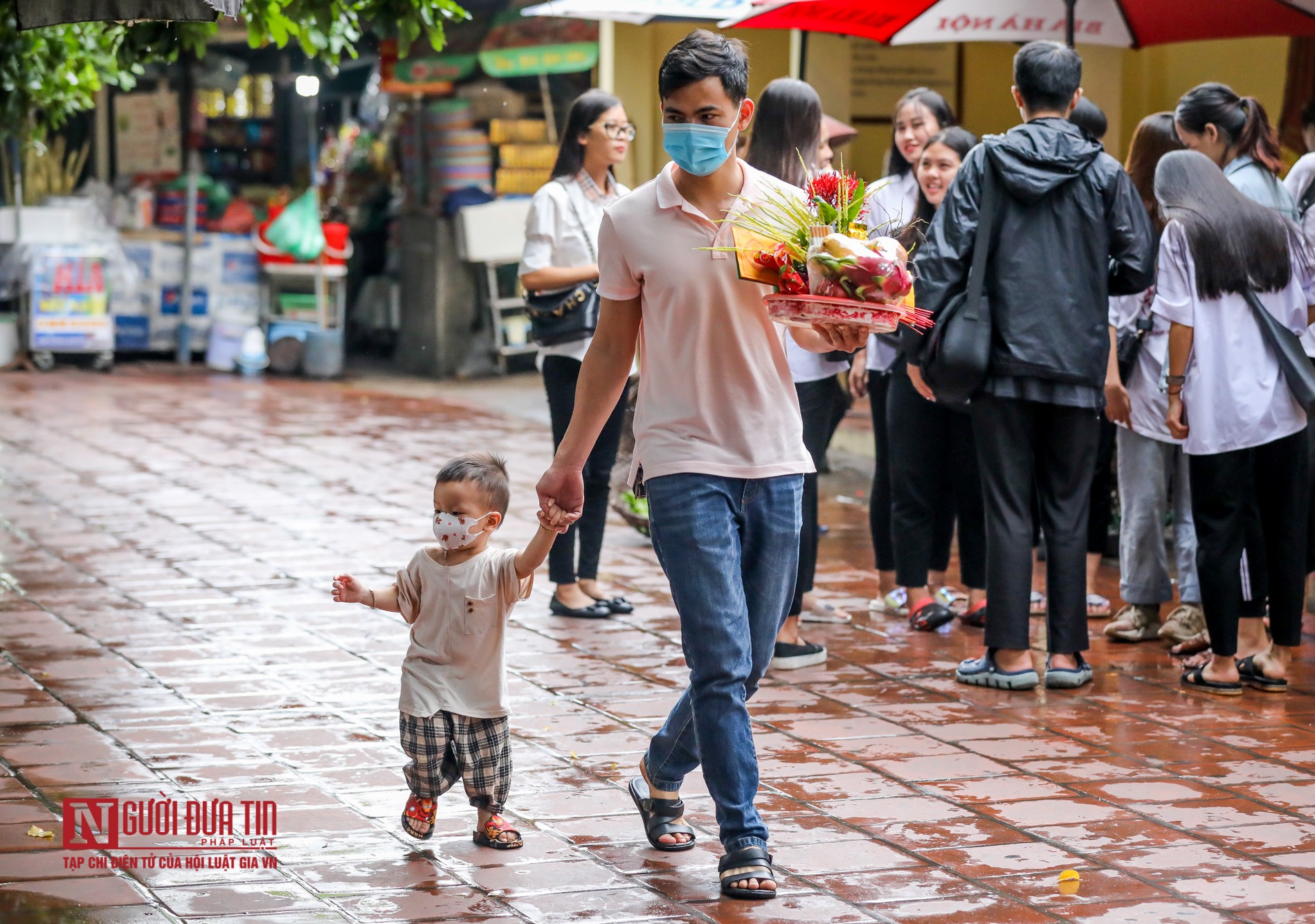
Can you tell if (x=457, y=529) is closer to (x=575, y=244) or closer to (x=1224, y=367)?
(x=575, y=244)

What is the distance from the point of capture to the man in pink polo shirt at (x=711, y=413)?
412 centimetres

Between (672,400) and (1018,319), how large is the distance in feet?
7.07

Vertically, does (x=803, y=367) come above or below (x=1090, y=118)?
below

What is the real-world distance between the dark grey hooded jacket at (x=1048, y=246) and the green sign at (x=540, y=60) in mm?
9884

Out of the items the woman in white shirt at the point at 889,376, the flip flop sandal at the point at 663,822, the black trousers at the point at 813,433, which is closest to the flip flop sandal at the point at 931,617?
the woman in white shirt at the point at 889,376

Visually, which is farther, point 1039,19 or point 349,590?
point 1039,19

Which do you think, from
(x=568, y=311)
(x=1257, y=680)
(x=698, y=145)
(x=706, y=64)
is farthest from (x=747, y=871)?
(x=568, y=311)

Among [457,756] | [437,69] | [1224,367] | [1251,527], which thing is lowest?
[457,756]

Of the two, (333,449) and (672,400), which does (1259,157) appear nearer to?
(672,400)

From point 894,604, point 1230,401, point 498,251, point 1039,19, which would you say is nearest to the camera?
point 1230,401

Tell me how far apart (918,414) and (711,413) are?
3.02 meters

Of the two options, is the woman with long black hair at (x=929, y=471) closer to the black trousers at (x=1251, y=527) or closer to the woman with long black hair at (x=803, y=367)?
the woman with long black hair at (x=803, y=367)

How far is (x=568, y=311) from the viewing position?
7.00m

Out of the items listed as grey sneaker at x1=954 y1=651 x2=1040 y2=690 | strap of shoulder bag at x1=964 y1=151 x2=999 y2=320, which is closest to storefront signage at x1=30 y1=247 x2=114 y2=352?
grey sneaker at x1=954 y1=651 x2=1040 y2=690
